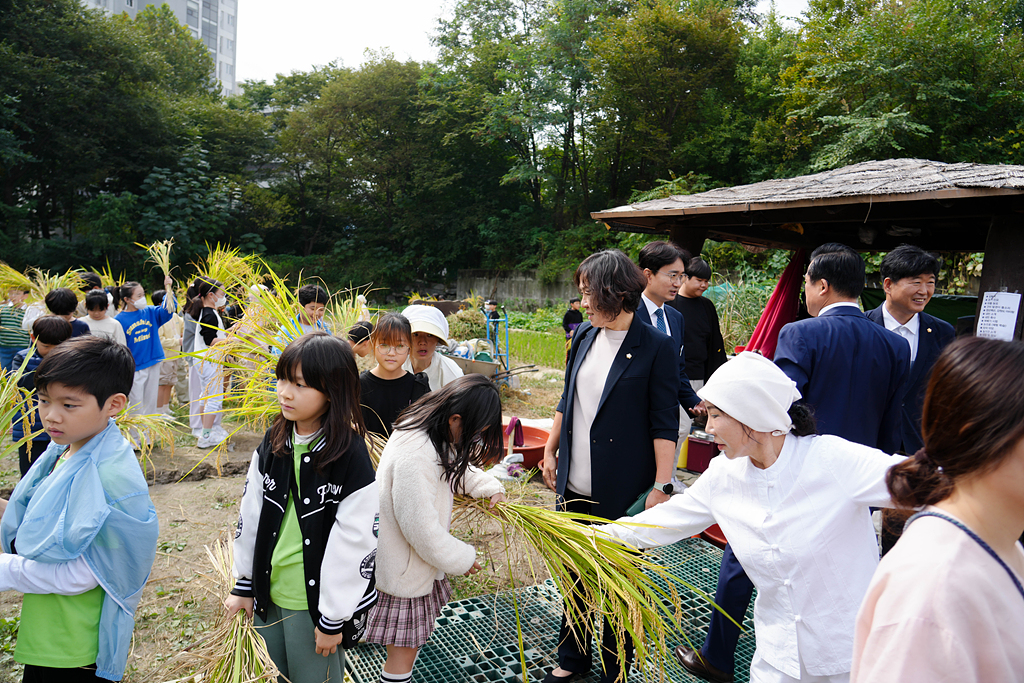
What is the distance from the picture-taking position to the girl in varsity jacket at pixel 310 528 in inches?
69.6

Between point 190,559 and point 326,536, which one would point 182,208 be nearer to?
point 190,559

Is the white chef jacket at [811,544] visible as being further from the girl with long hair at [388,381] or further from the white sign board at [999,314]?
the white sign board at [999,314]

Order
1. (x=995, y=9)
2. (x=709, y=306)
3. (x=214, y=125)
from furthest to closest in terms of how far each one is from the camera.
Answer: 1. (x=214, y=125)
2. (x=995, y=9)
3. (x=709, y=306)

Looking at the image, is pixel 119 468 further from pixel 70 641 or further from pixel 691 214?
pixel 691 214

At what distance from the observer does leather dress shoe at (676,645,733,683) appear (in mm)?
2506

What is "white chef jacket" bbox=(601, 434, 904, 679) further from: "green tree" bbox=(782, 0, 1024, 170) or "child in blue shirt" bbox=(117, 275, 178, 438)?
"green tree" bbox=(782, 0, 1024, 170)

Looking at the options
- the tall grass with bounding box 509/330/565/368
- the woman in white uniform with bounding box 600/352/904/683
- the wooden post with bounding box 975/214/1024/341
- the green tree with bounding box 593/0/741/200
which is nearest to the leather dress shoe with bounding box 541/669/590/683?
the woman in white uniform with bounding box 600/352/904/683

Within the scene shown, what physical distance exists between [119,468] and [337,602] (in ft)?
2.49

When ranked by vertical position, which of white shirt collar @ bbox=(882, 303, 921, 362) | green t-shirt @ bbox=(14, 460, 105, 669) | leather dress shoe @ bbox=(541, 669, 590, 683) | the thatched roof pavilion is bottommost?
leather dress shoe @ bbox=(541, 669, 590, 683)

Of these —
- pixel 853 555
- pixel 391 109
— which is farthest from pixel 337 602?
pixel 391 109

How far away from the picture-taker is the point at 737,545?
5.79 feet

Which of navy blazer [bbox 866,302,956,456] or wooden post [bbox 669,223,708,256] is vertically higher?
wooden post [bbox 669,223,708,256]

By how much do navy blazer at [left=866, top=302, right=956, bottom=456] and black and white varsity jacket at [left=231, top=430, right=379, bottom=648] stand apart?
→ 2.96 metres

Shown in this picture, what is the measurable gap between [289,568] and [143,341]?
544 cm
